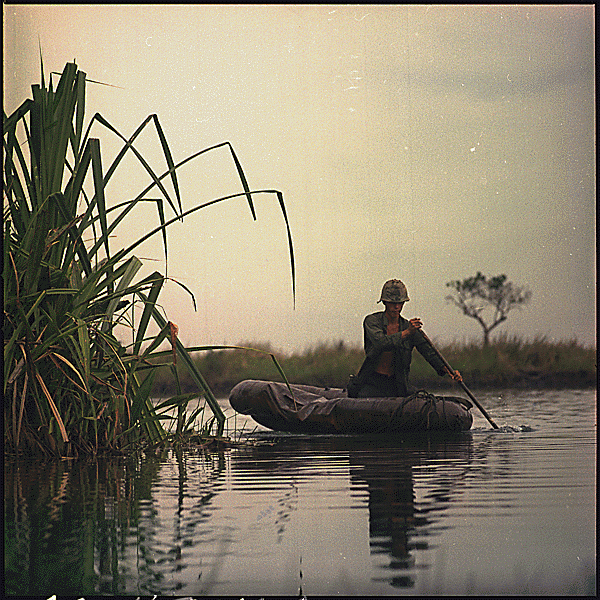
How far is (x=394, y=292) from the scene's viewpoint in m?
9.45

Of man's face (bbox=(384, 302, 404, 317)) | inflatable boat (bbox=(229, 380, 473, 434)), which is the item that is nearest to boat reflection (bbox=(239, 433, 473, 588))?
inflatable boat (bbox=(229, 380, 473, 434))

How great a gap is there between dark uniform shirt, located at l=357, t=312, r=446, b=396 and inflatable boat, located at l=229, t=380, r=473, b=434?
309 millimetres

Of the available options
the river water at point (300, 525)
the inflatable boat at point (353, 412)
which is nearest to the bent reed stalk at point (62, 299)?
the river water at point (300, 525)

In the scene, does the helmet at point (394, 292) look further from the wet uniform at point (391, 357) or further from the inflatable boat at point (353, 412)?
the inflatable boat at point (353, 412)

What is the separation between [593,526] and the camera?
4309mm

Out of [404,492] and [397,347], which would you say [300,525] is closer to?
[404,492]

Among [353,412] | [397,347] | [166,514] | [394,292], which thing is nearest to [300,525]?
[166,514]

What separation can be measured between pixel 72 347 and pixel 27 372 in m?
0.26

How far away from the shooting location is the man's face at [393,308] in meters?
9.49

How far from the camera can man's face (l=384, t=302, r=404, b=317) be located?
9.49 m

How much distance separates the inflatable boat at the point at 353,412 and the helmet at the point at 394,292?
0.84 meters

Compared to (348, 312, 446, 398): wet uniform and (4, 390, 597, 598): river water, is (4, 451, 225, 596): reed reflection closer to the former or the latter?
(4, 390, 597, 598): river water

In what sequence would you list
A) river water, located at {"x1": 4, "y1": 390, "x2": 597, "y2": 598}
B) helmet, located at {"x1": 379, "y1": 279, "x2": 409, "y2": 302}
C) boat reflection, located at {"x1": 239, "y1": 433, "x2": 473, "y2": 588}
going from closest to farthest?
1. river water, located at {"x1": 4, "y1": 390, "x2": 597, "y2": 598}
2. boat reflection, located at {"x1": 239, "y1": 433, "x2": 473, "y2": 588}
3. helmet, located at {"x1": 379, "y1": 279, "x2": 409, "y2": 302}

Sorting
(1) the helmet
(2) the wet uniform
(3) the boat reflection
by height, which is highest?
(1) the helmet
